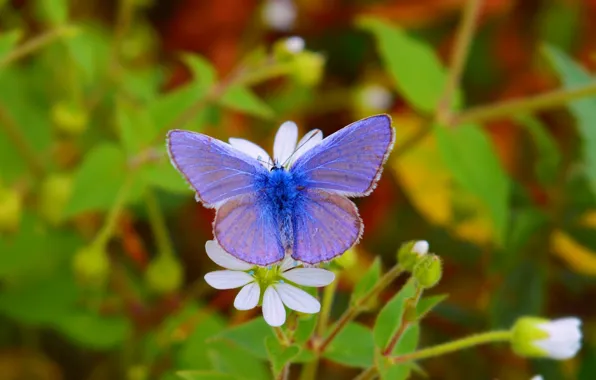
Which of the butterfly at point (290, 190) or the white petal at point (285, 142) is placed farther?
the white petal at point (285, 142)

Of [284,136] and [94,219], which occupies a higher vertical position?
[94,219]

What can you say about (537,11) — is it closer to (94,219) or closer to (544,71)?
(544,71)

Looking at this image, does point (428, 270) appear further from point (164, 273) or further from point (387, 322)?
point (164, 273)

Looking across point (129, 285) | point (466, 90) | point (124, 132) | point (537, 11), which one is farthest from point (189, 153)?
point (537, 11)

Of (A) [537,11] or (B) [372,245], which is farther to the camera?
(A) [537,11]

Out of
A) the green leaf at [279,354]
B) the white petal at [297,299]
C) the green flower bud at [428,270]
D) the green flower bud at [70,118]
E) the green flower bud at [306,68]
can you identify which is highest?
the green flower bud at [306,68]

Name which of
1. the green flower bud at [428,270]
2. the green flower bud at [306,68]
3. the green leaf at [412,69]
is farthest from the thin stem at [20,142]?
the green flower bud at [428,270]

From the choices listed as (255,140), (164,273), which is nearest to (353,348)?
(164,273)

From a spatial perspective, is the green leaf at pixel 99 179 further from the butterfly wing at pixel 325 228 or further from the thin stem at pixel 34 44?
the butterfly wing at pixel 325 228
